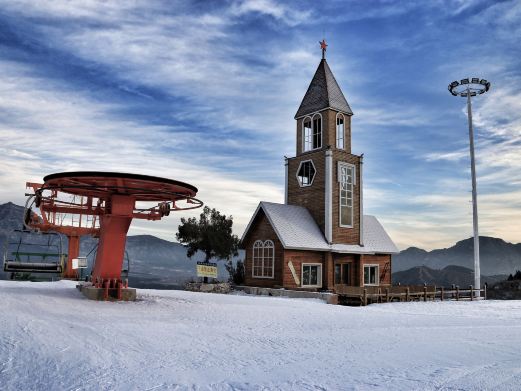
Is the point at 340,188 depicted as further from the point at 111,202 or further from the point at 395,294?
the point at 111,202

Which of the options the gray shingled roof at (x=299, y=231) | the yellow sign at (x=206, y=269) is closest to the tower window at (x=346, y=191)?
the gray shingled roof at (x=299, y=231)

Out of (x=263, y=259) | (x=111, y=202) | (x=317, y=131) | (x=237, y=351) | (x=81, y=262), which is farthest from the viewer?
(x=317, y=131)

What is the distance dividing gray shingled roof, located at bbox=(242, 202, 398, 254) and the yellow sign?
114 inches

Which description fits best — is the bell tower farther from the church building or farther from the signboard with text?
the signboard with text

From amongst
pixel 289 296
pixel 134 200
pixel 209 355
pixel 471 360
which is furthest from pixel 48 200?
pixel 471 360

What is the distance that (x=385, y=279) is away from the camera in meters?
35.4

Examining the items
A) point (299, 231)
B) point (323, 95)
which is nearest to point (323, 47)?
point (323, 95)

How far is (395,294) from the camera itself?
27.5 meters

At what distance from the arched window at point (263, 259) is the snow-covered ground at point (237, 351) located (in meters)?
13.0

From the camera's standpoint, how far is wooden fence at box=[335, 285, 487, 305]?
2586cm

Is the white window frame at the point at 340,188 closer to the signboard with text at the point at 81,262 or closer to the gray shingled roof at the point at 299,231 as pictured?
the gray shingled roof at the point at 299,231

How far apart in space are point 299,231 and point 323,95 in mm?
10071

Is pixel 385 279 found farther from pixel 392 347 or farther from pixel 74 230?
pixel 392 347

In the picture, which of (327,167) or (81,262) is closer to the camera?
(81,262)
